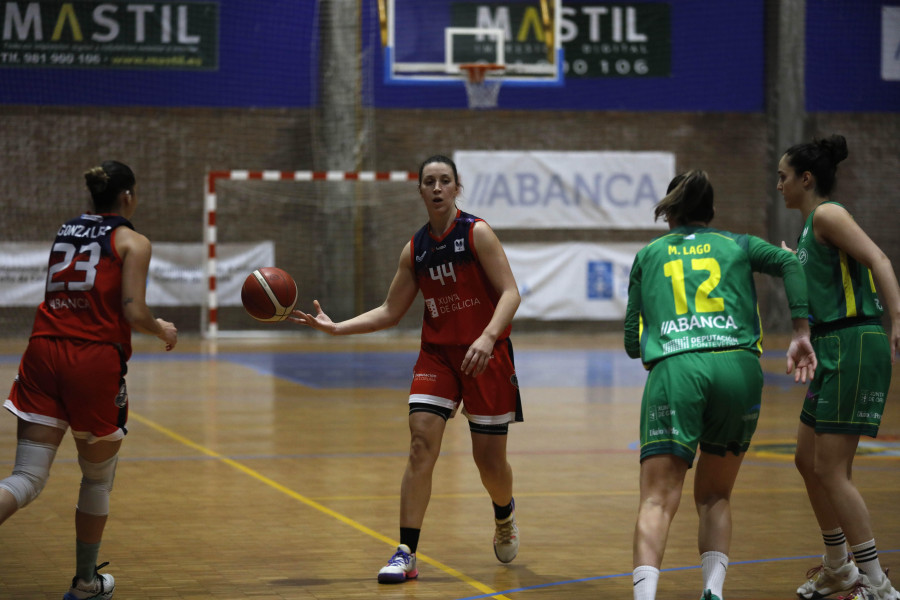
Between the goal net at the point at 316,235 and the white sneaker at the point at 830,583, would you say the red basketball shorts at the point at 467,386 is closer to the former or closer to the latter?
the white sneaker at the point at 830,583

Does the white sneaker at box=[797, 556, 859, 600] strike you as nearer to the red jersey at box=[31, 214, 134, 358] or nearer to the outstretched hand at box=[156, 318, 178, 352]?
the outstretched hand at box=[156, 318, 178, 352]

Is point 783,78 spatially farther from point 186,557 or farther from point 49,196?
point 186,557

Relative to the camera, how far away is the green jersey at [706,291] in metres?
4.42

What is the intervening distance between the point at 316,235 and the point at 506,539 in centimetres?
1660

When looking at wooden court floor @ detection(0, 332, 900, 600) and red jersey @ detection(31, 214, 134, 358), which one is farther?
wooden court floor @ detection(0, 332, 900, 600)

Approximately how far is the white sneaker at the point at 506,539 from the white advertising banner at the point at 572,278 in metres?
16.9

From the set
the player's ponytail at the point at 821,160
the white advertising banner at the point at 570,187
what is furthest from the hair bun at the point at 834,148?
the white advertising banner at the point at 570,187

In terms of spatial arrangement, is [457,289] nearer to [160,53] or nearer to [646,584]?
[646,584]

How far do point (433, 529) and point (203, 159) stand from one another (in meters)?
15.9

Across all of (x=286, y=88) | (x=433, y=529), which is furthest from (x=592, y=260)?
(x=433, y=529)

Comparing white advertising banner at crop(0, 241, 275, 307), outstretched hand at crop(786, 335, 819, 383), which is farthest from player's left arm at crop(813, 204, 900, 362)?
white advertising banner at crop(0, 241, 275, 307)

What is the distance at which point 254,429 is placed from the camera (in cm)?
1082

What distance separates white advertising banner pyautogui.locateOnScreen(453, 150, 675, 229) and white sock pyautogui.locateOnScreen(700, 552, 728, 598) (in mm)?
18234

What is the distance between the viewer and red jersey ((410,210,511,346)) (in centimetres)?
573
